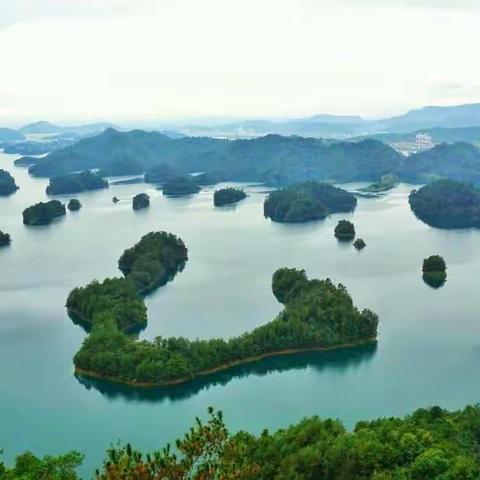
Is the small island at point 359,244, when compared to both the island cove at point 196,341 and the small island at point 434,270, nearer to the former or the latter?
the small island at point 434,270

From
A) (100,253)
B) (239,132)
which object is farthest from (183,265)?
(239,132)

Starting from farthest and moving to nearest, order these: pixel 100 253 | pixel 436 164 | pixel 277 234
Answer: pixel 436 164 < pixel 277 234 < pixel 100 253

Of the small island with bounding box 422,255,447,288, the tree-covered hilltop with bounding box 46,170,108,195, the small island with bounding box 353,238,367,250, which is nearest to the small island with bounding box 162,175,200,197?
the tree-covered hilltop with bounding box 46,170,108,195

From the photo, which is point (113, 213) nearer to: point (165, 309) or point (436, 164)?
point (165, 309)

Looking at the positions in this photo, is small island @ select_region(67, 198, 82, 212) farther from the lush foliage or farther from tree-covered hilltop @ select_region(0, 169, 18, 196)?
the lush foliage

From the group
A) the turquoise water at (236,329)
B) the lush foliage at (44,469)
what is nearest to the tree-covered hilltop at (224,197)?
the turquoise water at (236,329)

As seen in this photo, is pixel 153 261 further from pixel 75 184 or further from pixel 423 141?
pixel 423 141

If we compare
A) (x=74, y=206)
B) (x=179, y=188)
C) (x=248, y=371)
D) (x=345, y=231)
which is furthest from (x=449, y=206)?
(x=248, y=371)
